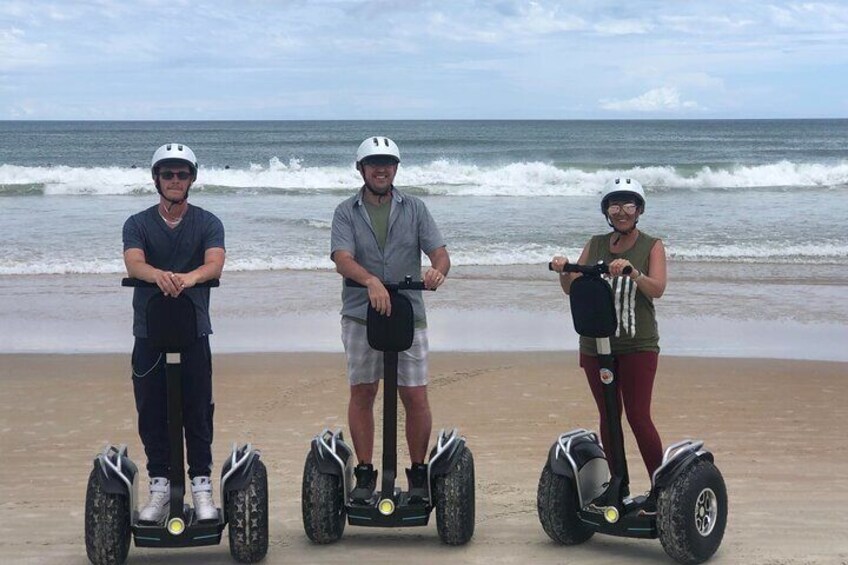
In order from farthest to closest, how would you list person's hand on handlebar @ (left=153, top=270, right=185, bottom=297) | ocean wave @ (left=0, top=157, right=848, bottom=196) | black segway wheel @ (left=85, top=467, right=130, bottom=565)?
ocean wave @ (left=0, top=157, right=848, bottom=196), black segway wheel @ (left=85, top=467, right=130, bottom=565), person's hand on handlebar @ (left=153, top=270, right=185, bottom=297)

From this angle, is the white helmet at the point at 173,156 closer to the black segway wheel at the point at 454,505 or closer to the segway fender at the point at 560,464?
the black segway wheel at the point at 454,505

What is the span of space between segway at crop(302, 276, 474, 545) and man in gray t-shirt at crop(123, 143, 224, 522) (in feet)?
1.52

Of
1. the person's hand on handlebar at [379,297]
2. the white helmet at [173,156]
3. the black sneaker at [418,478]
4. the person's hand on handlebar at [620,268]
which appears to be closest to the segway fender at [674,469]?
the person's hand on handlebar at [620,268]

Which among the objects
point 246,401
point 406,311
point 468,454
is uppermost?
point 406,311

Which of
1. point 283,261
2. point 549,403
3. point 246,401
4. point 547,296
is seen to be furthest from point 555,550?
point 283,261

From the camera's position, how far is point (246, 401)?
25.9ft

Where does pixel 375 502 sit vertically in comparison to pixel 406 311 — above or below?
below

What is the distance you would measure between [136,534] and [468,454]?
1.42m

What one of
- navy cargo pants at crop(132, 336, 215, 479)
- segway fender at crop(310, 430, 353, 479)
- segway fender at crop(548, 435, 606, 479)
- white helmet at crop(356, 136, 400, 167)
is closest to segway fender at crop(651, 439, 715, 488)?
segway fender at crop(548, 435, 606, 479)

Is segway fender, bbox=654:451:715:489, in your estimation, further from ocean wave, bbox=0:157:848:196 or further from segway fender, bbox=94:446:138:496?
ocean wave, bbox=0:157:848:196

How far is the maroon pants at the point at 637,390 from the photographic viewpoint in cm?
451

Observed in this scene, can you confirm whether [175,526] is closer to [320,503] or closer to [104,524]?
[104,524]

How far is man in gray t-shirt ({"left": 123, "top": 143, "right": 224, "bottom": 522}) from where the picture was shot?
172 inches

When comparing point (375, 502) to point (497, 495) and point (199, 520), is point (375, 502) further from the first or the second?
point (497, 495)
